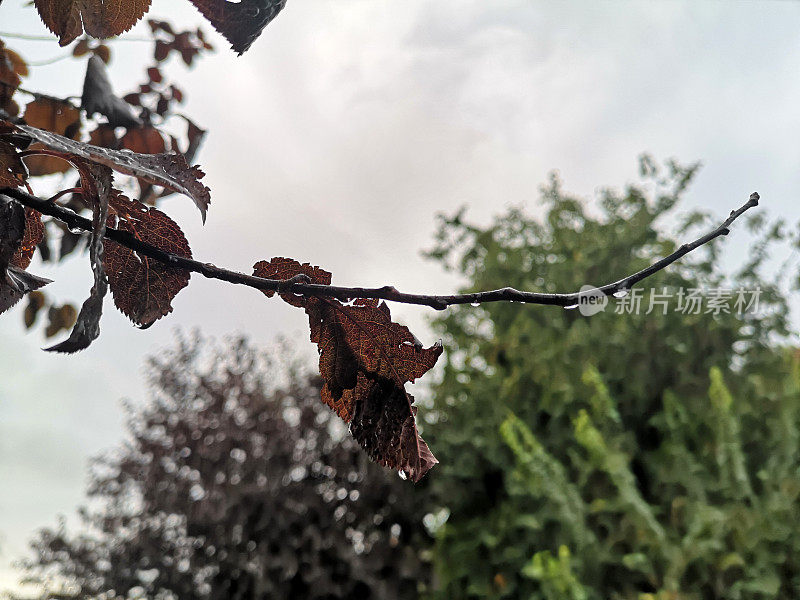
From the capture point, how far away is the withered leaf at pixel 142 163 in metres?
0.32

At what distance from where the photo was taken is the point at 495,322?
3.41 metres

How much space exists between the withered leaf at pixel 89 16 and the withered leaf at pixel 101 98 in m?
0.49

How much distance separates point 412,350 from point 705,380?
279cm

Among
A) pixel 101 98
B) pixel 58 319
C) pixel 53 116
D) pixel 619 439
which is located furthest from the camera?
pixel 619 439

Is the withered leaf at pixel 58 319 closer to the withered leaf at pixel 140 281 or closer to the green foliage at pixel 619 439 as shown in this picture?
the withered leaf at pixel 140 281

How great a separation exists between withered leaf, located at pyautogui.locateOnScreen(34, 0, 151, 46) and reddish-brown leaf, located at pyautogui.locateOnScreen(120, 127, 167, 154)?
1.94 ft

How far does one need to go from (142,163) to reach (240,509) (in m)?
2.96

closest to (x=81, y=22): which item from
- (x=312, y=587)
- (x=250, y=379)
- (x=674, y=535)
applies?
(x=674, y=535)

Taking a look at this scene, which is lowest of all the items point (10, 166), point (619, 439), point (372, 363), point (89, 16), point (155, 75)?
point (372, 363)

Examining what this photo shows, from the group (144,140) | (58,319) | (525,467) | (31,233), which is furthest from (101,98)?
(525,467)

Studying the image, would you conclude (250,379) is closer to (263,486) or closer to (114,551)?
→ (263,486)

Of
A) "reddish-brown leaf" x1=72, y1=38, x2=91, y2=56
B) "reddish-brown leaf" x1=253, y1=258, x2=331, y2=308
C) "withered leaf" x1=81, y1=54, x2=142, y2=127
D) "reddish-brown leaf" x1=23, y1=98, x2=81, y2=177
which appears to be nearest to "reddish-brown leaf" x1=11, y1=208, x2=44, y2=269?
"reddish-brown leaf" x1=253, y1=258, x2=331, y2=308

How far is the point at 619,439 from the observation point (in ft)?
8.62

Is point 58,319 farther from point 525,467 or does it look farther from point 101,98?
point 525,467
